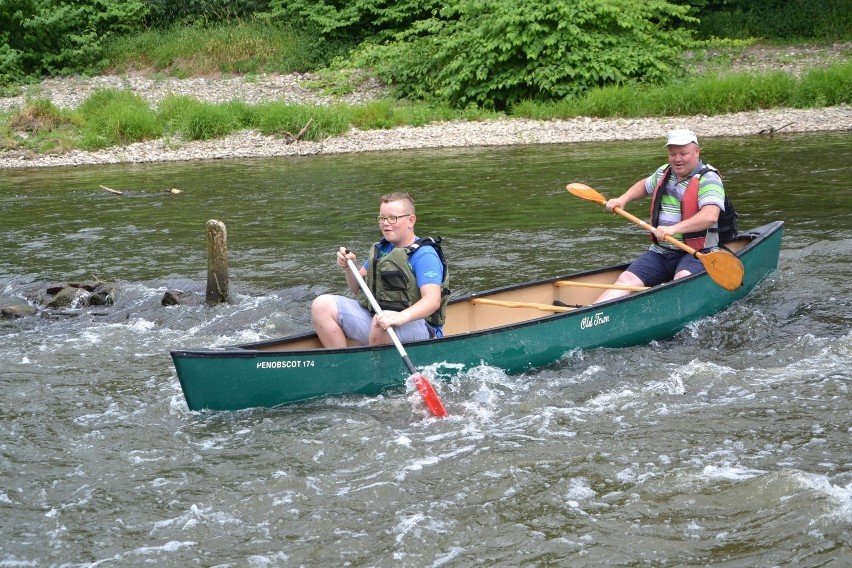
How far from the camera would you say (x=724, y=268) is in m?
6.95

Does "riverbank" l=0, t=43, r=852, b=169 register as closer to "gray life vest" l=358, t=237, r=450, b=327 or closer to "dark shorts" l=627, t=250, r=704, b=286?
"dark shorts" l=627, t=250, r=704, b=286

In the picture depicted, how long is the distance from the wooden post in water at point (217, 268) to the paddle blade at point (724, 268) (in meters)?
3.76

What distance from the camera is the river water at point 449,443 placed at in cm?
439

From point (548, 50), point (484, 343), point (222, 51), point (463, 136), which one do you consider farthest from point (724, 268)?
point (222, 51)

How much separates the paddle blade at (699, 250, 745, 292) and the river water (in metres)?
0.39

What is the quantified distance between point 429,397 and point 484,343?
0.58 meters

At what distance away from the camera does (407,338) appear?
605 cm

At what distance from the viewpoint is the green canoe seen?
18.6ft

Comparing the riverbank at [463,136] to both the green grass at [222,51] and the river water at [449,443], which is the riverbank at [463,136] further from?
the river water at [449,443]

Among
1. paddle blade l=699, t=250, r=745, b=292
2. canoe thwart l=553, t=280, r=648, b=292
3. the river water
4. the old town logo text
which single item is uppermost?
paddle blade l=699, t=250, r=745, b=292

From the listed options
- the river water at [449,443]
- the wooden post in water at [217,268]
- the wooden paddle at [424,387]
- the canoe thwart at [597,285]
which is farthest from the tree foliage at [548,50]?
the wooden paddle at [424,387]

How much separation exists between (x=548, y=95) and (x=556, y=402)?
14.3 m

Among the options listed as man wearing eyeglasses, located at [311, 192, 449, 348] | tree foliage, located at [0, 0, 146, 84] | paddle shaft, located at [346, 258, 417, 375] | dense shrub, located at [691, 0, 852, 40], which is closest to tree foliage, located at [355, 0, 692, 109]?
dense shrub, located at [691, 0, 852, 40]

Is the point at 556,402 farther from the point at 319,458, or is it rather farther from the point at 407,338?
the point at 319,458
